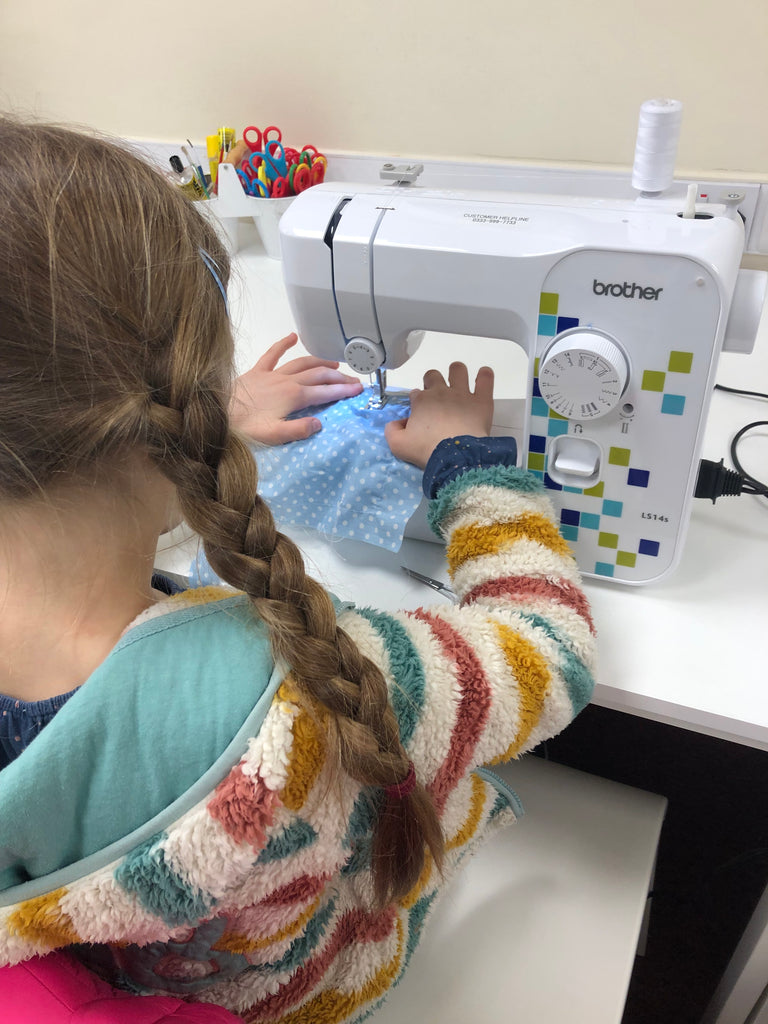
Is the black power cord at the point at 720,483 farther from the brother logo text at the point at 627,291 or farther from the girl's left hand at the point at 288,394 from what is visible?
the girl's left hand at the point at 288,394

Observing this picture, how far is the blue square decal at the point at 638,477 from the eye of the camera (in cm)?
70

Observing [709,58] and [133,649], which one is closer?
[133,649]

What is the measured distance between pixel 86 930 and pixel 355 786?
18cm

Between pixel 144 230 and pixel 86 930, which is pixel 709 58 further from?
pixel 86 930

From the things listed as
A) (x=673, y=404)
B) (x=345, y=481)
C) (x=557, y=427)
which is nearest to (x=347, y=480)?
(x=345, y=481)

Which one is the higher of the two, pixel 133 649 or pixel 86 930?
pixel 133 649

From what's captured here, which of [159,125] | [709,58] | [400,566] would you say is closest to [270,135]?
[159,125]

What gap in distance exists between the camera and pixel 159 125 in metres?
1.55

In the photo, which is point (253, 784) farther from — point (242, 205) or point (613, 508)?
point (242, 205)

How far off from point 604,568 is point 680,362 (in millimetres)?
221

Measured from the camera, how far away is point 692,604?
736mm

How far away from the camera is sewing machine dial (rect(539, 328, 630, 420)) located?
639mm

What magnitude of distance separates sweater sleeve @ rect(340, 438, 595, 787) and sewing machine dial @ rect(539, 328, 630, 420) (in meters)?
0.08

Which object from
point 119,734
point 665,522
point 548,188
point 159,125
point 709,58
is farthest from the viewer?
point 159,125
